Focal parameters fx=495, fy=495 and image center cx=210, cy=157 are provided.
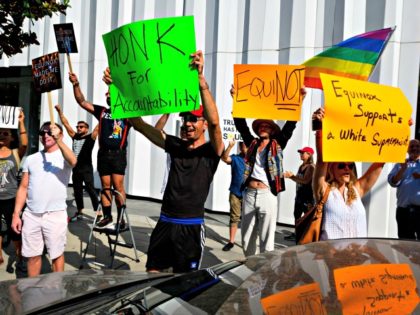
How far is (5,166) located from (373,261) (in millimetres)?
5066

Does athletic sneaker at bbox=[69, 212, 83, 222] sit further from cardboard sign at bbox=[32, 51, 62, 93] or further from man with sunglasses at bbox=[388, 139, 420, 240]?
man with sunglasses at bbox=[388, 139, 420, 240]

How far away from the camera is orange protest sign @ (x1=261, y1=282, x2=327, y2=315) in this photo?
1.73m

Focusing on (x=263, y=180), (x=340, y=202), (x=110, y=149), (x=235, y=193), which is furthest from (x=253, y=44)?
(x=340, y=202)

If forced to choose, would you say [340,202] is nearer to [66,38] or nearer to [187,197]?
[187,197]

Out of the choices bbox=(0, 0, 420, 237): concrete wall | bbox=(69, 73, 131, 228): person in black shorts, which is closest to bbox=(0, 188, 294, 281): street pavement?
bbox=(69, 73, 131, 228): person in black shorts

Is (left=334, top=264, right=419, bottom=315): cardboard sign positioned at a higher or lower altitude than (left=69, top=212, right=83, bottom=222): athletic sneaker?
higher

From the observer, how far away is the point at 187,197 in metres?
4.25

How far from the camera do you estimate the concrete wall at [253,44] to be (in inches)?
345

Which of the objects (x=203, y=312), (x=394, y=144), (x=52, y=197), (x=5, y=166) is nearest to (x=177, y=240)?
(x=52, y=197)

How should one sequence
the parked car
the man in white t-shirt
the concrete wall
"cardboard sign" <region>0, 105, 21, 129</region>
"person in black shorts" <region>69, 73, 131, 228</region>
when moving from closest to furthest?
the parked car → the man in white t-shirt → "cardboard sign" <region>0, 105, 21, 129</region> → "person in black shorts" <region>69, 73, 131, 228</region> → the concrete wall

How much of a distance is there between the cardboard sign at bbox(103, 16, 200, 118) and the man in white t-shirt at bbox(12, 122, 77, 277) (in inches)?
43.6

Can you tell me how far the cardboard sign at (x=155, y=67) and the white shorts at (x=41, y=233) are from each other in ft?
4.90

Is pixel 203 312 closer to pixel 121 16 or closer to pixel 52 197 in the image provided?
pixel 52 197

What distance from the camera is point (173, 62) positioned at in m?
4.00
